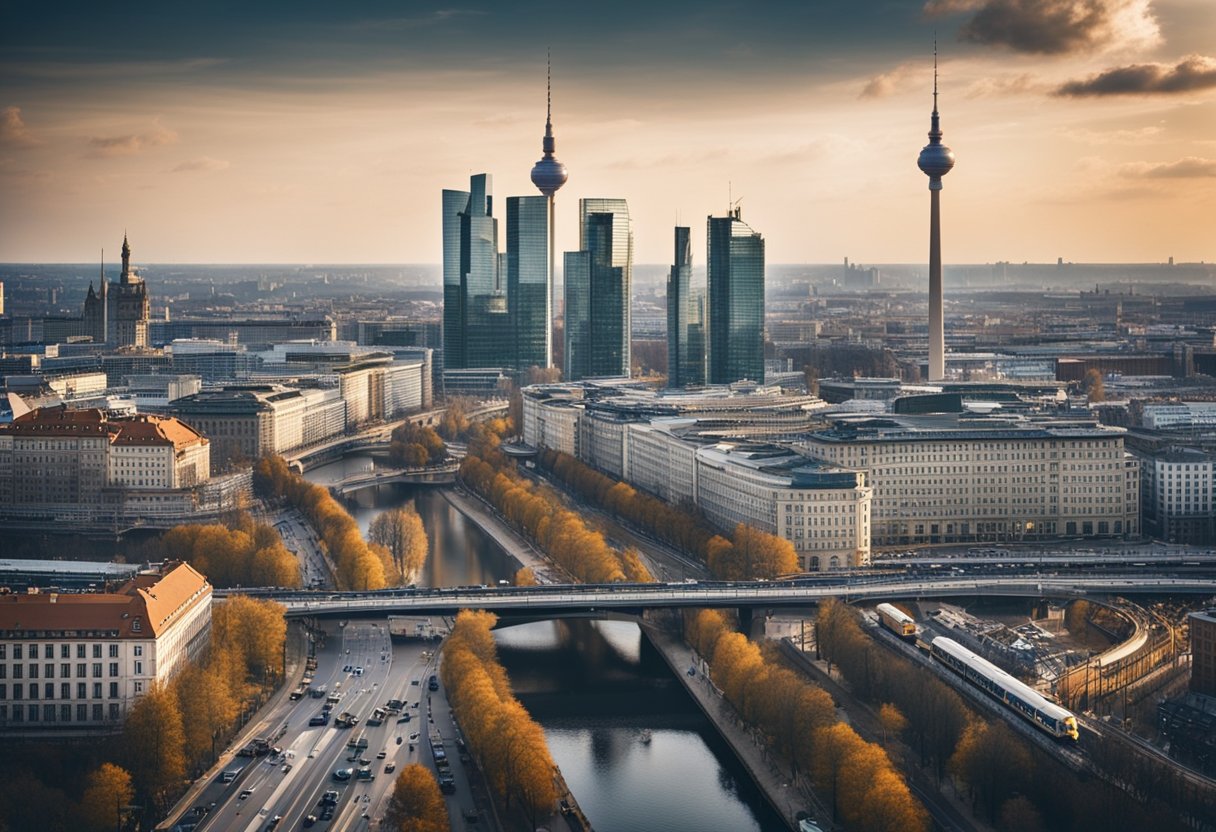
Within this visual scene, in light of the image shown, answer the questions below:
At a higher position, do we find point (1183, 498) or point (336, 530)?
point (1183, 498)

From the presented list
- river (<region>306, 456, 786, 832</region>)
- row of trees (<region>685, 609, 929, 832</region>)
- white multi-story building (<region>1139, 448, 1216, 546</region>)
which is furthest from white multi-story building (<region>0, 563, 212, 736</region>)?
white multi-story building (<region>1139, 448, 1216, 546</region>)

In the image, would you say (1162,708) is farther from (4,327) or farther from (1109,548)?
(4,327)

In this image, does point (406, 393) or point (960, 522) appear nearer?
point (960, 522)

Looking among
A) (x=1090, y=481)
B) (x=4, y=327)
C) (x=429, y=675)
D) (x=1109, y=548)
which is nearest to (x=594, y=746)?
(x=429, y=675)

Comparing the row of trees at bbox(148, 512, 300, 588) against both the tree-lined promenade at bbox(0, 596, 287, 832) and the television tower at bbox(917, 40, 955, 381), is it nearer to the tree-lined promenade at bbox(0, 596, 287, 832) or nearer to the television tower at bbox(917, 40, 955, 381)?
the tree-lined promenade at bbox(0, 596, 287, 832)

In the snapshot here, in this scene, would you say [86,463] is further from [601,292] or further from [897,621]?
[601,292]

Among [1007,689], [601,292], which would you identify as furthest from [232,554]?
[601,292]
